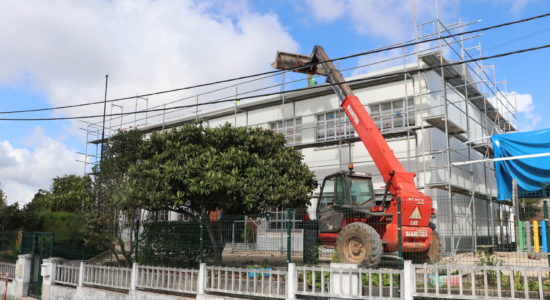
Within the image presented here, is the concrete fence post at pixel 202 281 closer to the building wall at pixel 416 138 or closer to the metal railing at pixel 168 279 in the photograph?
the metal railing at pixel 168 279

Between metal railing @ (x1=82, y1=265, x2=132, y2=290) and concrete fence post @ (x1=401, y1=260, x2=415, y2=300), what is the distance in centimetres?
659

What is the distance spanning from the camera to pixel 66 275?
41.0 feet

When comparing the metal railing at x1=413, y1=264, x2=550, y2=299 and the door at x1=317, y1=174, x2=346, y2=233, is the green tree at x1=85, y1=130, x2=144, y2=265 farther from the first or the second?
the metal railing at x1=413, y1=264, x2=550, y2=299

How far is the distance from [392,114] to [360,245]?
7.74 metres

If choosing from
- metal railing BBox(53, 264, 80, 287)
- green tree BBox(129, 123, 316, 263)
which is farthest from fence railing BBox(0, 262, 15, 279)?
green tree BBox(129, 123, 316, 263)

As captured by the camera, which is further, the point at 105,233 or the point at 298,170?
the point at 298,170

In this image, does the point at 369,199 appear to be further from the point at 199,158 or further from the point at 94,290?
the point at 94,290

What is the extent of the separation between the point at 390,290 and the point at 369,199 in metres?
4.12

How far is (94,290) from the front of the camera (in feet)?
38.0

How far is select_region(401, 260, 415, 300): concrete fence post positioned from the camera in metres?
7.84

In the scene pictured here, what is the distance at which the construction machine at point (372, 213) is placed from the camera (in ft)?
33.1

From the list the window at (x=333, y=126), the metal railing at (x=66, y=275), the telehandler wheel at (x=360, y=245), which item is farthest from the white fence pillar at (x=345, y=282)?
the window at (x=333, y=126)

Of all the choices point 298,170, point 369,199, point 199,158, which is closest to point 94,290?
point 199,158

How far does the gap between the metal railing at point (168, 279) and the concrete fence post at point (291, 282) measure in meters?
2.27
